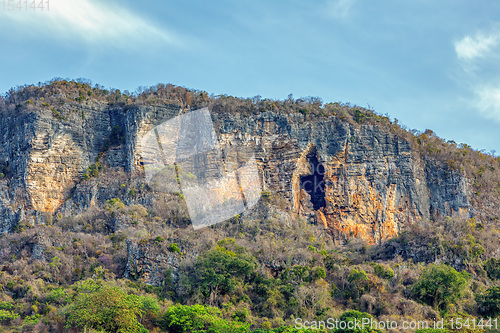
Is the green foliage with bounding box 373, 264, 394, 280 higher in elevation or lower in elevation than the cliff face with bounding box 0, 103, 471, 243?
lower

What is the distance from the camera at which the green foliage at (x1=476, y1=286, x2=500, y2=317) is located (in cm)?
4106

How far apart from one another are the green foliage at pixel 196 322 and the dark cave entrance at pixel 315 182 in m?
24.0

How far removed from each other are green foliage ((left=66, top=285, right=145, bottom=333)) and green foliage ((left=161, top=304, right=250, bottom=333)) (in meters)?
1.67

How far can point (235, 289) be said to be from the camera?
141ft

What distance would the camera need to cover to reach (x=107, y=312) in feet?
120

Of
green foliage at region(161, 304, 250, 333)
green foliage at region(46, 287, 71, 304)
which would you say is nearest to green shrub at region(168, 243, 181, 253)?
green foliage at region(161, 304, 250, 333)

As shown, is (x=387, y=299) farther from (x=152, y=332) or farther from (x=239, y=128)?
(x=239, y=128)

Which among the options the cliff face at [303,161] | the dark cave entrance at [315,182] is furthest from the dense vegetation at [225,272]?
the dark cave entrance at [315,182]

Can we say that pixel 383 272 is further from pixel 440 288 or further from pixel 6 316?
pixel 6 316

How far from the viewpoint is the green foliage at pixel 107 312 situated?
118 ft

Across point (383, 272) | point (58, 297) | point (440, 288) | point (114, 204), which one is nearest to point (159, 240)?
point (58, 297)

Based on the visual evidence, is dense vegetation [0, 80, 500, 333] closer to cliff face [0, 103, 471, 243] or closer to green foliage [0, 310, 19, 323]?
green foliage [0, 310, 19, 323]

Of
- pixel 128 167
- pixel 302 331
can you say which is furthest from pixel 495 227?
pixel 128 167

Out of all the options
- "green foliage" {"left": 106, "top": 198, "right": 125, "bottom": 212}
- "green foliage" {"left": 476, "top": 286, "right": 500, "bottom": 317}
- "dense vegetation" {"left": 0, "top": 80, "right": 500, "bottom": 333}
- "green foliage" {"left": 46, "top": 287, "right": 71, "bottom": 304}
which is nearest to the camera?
"dense vegetation" {"left": 0, "top": 80, "right": 500, "bottom": 333}
